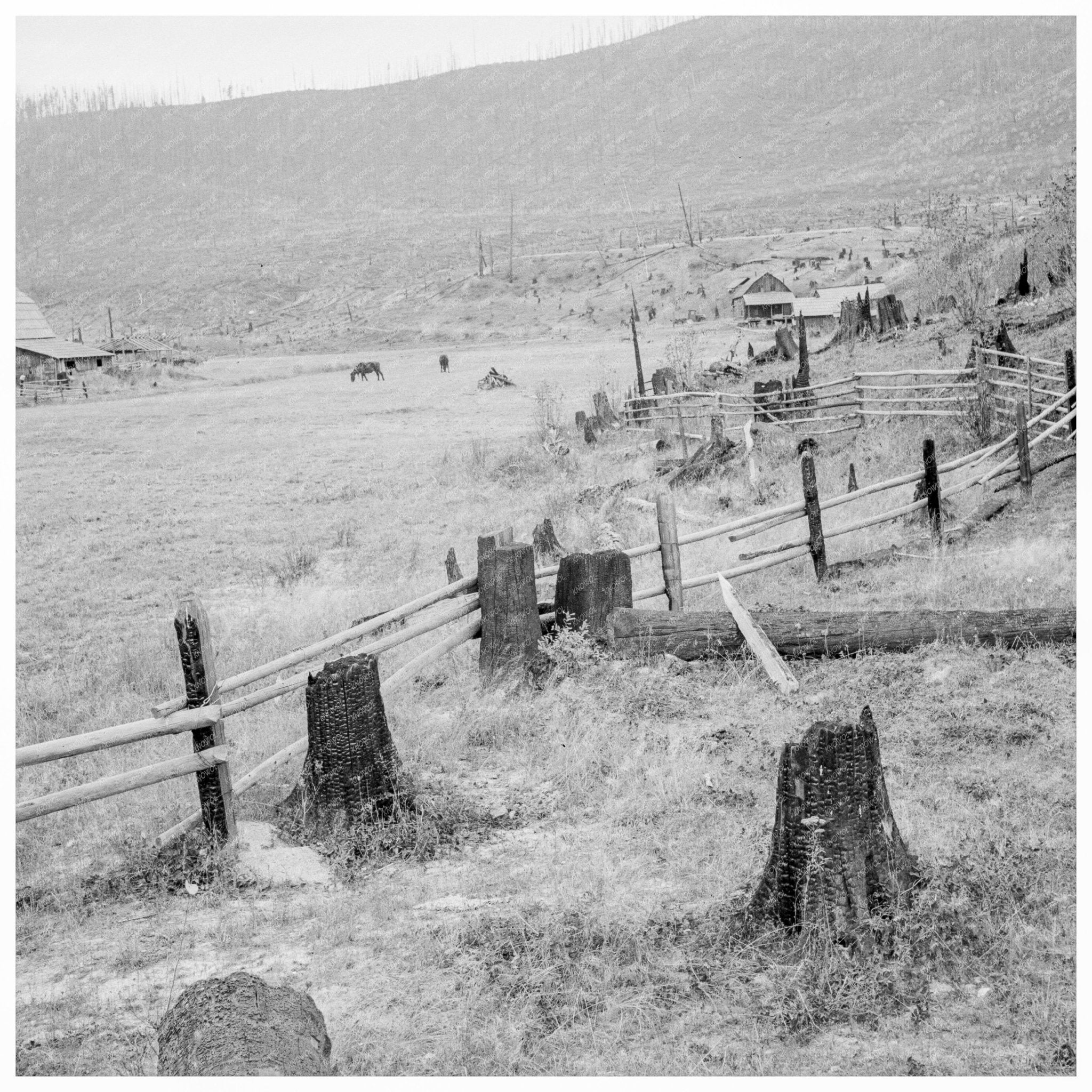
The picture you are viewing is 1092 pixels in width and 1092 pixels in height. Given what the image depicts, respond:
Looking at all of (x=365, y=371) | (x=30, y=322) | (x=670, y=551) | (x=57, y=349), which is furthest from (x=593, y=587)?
(x=30, y=322)

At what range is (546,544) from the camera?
1245 cm

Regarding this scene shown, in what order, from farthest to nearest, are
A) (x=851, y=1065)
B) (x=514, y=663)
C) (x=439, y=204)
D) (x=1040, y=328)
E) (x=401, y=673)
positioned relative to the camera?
(x=439, y=204) < (x=1040, y=328) < (x=514, y=663) < (x=401, y=673) < (x=851, y=1065)

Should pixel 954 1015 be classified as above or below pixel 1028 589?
below

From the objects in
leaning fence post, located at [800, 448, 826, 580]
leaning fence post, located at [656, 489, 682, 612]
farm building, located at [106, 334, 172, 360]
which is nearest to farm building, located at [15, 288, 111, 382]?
farm building, located at [106, 334, 172, 360]

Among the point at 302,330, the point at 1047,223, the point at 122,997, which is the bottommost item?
the point at 122,997

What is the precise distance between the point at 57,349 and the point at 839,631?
1636 inches

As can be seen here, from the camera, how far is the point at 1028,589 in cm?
906

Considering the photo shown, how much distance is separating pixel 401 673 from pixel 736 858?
2715 millimetres

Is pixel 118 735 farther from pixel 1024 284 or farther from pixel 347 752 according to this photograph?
pixel 1024 284

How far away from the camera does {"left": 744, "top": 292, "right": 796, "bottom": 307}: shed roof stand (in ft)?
172

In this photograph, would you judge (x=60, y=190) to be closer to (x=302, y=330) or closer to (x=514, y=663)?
(x=302, y=330)

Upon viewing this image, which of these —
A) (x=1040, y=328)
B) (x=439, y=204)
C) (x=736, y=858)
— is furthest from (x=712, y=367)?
(x=439, y=204)

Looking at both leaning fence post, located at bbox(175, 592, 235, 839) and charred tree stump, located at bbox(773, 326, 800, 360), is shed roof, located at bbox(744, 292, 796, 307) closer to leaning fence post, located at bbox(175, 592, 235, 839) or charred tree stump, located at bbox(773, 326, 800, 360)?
charred tree stump, located at bbox(773, 326, 800, 360)

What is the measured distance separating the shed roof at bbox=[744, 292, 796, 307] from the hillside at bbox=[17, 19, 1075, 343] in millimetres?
18232
